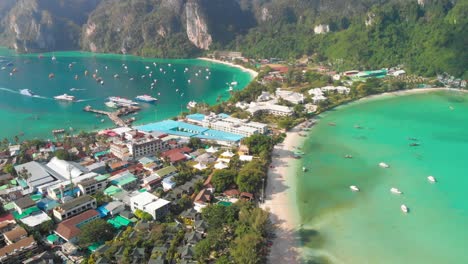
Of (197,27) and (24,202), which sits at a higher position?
(197,27)

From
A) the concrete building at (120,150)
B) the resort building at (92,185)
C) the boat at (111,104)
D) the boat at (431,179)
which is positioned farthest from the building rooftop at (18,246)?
the boat at (111,104)

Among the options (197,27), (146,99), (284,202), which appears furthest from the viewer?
(197,27)

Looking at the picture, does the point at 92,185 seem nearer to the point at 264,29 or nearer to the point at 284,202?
the point at 284,202

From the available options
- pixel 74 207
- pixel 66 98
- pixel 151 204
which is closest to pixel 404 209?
pixel 151 204

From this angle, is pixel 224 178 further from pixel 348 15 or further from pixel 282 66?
pixel 348 15

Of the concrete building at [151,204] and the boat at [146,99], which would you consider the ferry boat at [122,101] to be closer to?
the boat at [146,99]

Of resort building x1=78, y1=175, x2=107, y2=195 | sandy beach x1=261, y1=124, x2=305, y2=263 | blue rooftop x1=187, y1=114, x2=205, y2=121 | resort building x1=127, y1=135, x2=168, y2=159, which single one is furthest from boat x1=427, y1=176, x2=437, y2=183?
resort building x1=78, y1=175, x2=107, y2=195

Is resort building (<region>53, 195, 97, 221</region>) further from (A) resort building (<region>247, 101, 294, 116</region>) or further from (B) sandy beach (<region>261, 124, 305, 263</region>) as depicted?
(A) resort building (<region>247, 101, 294, 116</region>)
